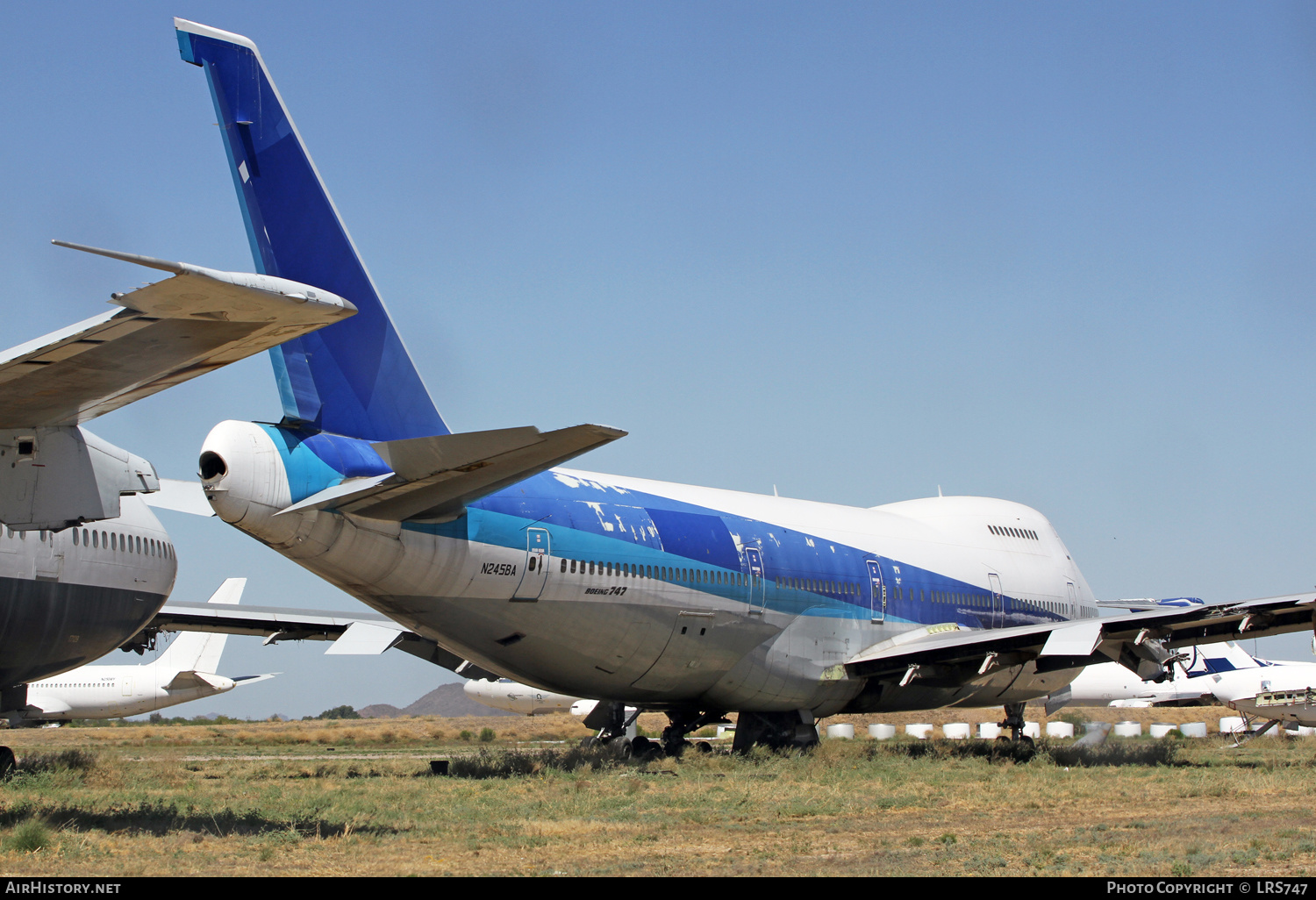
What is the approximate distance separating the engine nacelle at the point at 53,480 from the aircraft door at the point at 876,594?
14424 millimetres

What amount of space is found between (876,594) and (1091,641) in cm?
427

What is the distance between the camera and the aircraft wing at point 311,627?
20.2 metres

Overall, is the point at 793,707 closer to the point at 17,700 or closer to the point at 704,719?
the point at 704,719

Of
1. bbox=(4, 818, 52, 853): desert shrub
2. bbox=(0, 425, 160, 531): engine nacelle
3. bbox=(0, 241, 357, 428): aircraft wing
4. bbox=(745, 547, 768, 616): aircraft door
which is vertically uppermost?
bbox=(0, 241, 357, 428): aircraft wing

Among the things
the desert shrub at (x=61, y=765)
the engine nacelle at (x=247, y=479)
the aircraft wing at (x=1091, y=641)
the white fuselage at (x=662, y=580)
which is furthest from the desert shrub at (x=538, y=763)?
the engine nacelle at (x=247, y=479)

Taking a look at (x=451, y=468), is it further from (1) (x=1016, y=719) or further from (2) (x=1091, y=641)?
(1) (x=1016, y=719)

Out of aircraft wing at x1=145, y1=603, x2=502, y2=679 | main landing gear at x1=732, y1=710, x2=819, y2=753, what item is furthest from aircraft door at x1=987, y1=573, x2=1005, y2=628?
aircraft wing at x1=145, y1=603, x2=502, y2=679

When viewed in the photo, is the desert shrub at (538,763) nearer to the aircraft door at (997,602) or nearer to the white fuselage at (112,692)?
the aircraft door at (997,602)

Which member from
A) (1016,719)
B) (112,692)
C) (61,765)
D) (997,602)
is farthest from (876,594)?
(112,692)

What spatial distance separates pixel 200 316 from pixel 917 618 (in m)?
17.1

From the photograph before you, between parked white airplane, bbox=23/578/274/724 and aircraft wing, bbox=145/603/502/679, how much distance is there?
65.6 feet

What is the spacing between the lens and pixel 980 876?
26.8 feet

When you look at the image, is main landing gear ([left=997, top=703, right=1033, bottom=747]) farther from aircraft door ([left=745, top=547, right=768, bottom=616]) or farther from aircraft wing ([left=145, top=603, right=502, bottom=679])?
aircraft wing ([left=145, top=603, right=502, bottom=679])

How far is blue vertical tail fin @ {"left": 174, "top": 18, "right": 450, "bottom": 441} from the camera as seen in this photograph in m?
13.4
